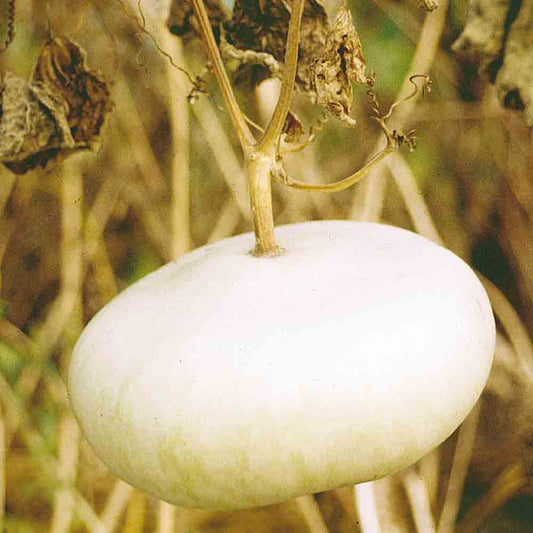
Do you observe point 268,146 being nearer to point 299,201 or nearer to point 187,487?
point 187,487

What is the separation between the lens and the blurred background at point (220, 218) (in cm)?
102

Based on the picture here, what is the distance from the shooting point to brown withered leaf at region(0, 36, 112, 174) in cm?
61

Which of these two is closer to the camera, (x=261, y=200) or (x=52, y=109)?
(x=261, y=200)

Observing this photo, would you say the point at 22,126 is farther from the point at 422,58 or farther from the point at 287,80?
the point at 422,58

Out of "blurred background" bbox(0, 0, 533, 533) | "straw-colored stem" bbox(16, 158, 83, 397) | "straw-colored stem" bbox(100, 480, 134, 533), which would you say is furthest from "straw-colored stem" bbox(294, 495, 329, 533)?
"straw-colored stem" bbox(16, 158, 83, 397)

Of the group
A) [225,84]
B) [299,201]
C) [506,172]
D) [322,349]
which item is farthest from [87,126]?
[506,172]

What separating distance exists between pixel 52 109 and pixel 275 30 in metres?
0.21

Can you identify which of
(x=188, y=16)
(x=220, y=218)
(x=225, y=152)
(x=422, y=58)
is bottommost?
(x=220, y=218)

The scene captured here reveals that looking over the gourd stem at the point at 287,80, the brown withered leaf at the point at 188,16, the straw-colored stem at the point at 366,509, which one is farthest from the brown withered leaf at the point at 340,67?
the straw-colored stem at the point at 366,509

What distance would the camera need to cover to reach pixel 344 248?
0.50 m

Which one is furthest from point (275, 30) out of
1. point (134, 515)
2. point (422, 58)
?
point (134, 515)

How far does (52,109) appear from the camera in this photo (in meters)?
0.61

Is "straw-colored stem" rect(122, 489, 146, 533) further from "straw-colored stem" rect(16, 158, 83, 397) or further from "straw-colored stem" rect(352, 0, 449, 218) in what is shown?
"straw-colored stem" rect(352, 0, 449, 218)

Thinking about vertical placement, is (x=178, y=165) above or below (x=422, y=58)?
below
